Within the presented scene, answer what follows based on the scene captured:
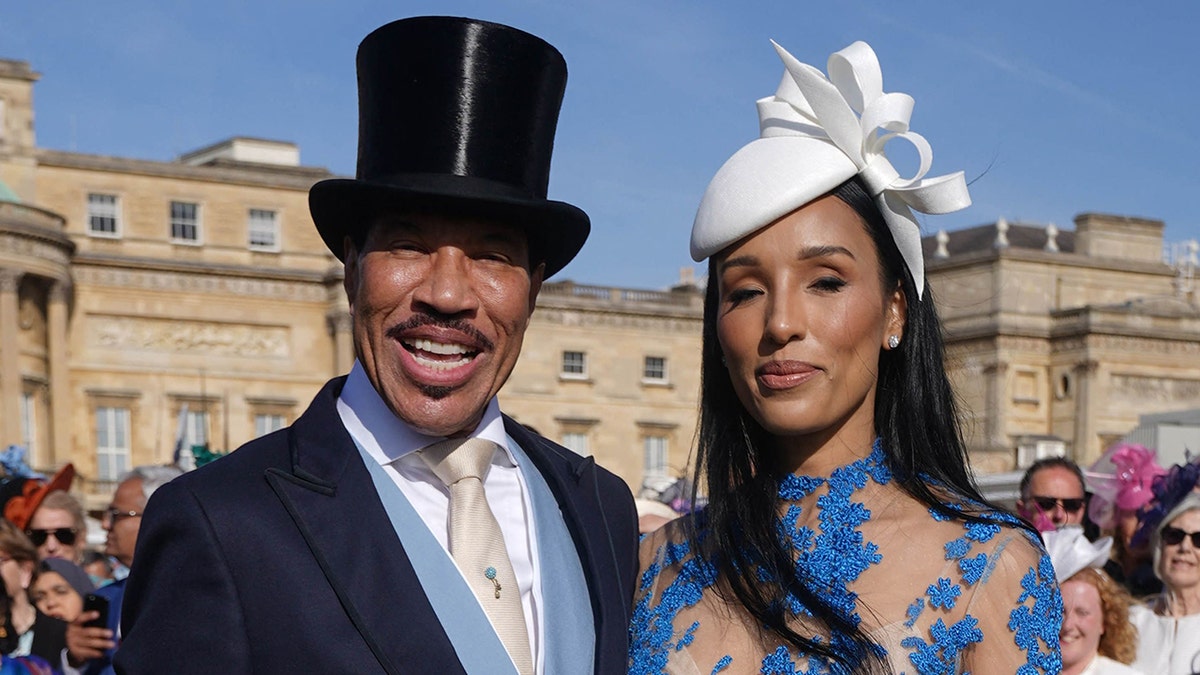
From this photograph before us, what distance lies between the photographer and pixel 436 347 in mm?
2914

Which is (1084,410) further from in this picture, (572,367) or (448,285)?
(448,285)

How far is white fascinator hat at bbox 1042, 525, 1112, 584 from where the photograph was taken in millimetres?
5441

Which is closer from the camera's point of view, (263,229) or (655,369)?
(263,229)

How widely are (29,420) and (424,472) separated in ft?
118

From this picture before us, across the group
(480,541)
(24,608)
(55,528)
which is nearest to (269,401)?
(55,528)

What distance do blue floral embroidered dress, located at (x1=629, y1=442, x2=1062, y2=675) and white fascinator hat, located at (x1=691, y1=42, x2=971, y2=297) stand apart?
47 centimetres

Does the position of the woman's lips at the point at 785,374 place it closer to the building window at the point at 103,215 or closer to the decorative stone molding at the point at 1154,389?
the building window at the point at 103,215

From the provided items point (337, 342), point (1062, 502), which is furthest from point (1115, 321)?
point (1062, 502)

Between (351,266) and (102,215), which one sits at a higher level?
(102,215)

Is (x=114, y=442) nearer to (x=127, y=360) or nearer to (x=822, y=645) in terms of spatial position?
(x=127, y=360)

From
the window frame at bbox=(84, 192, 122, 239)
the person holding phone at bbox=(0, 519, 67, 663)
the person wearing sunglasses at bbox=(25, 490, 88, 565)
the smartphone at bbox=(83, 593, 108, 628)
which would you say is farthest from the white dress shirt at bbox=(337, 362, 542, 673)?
the window frame at bbox=(84, 192, 122, 239)

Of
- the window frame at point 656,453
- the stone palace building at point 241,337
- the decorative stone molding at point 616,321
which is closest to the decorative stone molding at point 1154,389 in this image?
the stone palace building at point 241,337

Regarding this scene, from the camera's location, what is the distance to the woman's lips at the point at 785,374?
9.81 ft

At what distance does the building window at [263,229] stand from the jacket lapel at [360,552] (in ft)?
126
